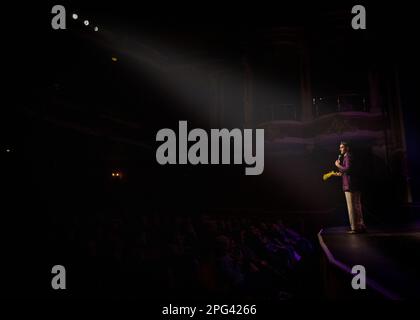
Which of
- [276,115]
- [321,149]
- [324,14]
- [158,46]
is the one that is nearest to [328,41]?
[324,14]

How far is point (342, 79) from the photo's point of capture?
11.5m

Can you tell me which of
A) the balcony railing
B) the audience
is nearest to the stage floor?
the audience

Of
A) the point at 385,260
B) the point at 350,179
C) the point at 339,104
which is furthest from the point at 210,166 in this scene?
the point at 385,260

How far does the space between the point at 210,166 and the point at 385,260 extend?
9195 millimetres

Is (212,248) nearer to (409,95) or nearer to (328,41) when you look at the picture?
(409,95)

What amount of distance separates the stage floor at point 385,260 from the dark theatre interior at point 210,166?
0.07 ft

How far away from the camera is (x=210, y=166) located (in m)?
11.8

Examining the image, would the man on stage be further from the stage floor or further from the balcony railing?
the balcony railing

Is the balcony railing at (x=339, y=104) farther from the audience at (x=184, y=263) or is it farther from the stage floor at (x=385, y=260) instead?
the stage floor at (x=385, y=260)

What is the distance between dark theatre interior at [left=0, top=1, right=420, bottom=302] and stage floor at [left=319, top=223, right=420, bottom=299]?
0.07 ft

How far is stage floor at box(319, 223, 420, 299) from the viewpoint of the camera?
2096 mm

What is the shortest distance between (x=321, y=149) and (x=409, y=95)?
352 cm
